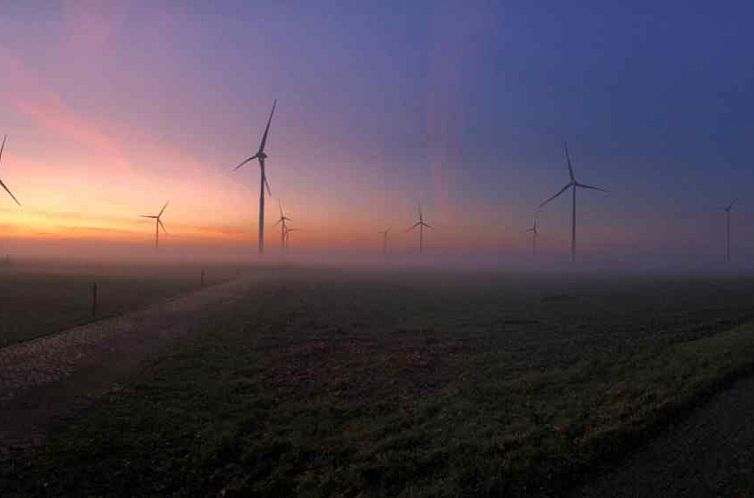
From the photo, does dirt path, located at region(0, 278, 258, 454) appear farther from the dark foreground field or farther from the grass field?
the grass field

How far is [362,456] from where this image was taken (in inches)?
435

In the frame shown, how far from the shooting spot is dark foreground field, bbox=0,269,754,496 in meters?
9.92

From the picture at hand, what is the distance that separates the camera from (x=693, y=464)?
29.3ft

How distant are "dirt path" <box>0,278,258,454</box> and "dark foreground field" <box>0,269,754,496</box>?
0.79m

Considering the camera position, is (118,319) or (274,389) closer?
(274,389)

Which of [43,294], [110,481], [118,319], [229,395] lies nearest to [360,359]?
[229,395]

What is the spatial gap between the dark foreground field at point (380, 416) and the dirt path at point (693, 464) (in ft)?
1.40

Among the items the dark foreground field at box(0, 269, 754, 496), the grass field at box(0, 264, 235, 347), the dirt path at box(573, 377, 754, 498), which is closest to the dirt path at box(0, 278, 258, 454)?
the dark foreground field at box(0, 269, 754, 496)

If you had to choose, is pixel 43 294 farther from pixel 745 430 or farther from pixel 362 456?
pixel 745 430

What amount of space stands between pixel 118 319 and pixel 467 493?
29019 mm

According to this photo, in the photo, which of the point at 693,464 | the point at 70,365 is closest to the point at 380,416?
the point at 693,464

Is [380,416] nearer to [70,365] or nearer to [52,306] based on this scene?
[70,365]

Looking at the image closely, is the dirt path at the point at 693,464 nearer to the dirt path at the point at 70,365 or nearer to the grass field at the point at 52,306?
the dirt path at the point at 70,365

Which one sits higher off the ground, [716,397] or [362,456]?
[716,397]
